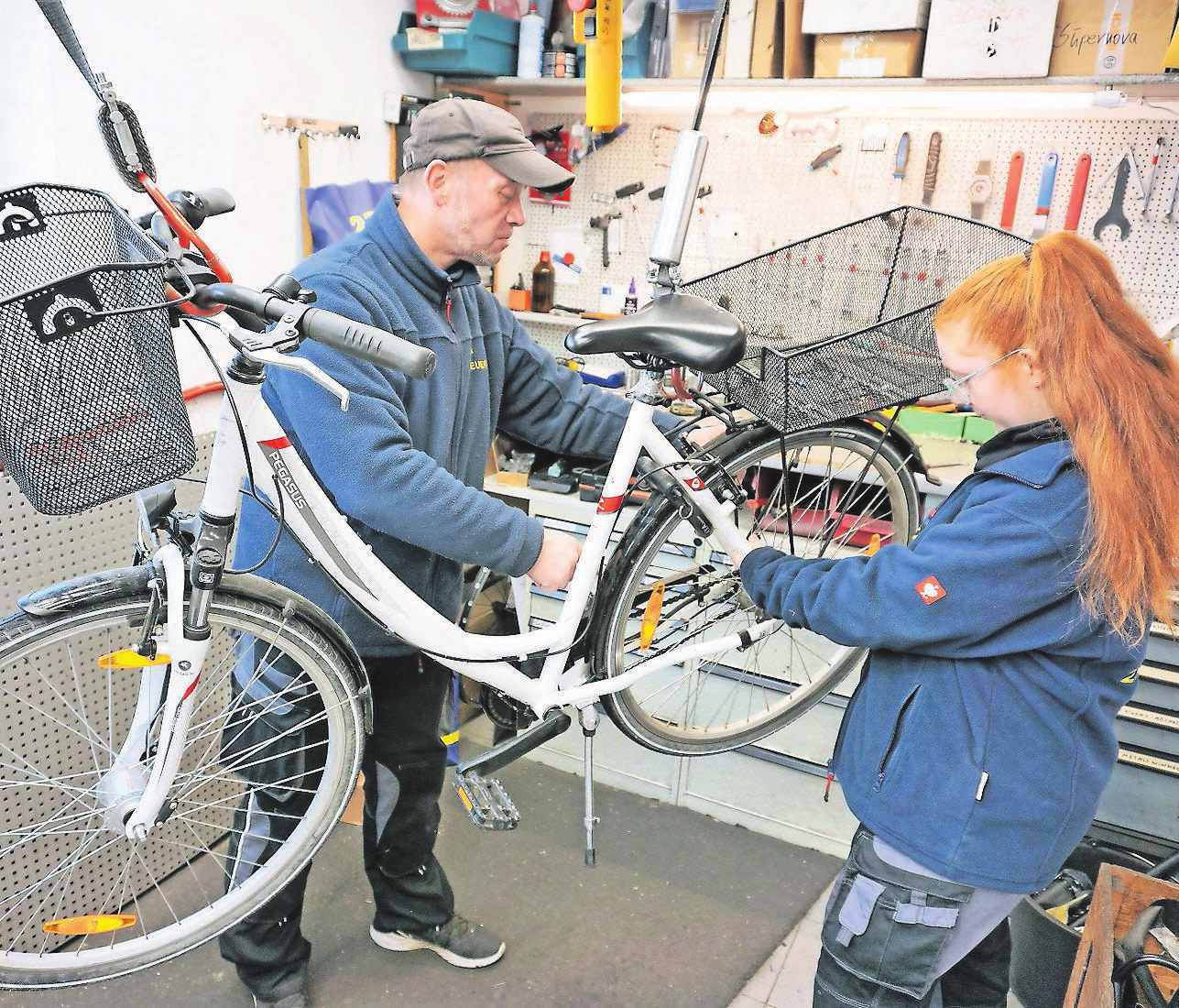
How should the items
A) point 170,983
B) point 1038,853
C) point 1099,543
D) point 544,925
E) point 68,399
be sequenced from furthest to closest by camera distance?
point 544,925 → point 170,983 → point 1038,853 → point 1099,543 → point 68,399

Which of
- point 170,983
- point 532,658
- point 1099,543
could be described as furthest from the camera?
point 170,983

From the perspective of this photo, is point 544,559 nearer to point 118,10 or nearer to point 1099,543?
point 1099,543

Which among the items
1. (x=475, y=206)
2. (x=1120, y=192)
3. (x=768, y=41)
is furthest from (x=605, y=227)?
(x=475, y=206)

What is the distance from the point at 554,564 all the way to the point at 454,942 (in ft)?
3.42

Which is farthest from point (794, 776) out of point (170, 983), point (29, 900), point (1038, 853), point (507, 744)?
point (29, 900)

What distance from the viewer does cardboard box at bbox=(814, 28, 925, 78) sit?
2492 mm

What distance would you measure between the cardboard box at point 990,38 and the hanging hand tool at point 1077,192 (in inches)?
15.0

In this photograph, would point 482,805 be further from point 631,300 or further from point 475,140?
point 631,300

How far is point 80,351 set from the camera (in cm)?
103

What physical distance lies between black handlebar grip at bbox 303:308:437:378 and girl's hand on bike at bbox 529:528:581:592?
0.64m

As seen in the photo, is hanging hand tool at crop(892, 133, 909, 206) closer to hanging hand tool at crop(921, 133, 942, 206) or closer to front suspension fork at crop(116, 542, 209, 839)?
hanging hand tool at crop(921, 133, 942, 206)

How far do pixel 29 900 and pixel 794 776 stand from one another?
185 cm

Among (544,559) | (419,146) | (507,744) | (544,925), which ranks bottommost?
(544,925)

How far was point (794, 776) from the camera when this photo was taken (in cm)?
259
